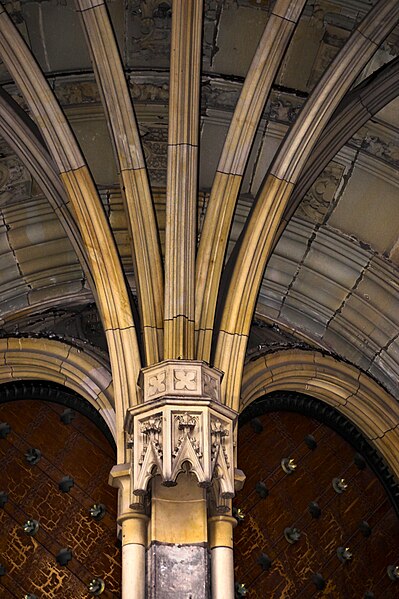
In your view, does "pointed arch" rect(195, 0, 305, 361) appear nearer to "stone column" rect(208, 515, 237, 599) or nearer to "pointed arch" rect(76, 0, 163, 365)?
"pointed arch" rect(76, 0, 163, 365)

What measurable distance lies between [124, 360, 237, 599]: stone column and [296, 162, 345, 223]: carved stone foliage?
2.78 metres

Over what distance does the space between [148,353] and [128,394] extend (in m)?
0.26

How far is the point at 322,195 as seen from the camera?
34.0ft

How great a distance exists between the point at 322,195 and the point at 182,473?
329 centimetres

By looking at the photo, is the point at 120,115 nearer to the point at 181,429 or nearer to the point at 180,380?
the point at 180,380

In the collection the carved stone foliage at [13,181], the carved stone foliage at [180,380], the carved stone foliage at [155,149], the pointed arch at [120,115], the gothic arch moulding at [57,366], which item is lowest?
the carved stone foliage at [180,380]

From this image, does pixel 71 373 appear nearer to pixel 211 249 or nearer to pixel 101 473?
pixel 101 473

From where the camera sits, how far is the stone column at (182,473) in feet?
24.6

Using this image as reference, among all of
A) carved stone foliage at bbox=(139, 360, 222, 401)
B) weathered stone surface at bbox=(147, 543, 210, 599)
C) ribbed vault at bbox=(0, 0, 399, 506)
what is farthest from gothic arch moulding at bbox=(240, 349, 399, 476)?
weathered stone surface at bbox=(147, 543, 210, 599)

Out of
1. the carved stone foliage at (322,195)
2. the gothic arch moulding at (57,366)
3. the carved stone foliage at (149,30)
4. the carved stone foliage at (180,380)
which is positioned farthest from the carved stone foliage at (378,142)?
the carved stone foliage at (180,380)

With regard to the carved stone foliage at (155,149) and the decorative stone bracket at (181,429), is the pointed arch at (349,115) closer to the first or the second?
the carved stone foliage at (155,149)

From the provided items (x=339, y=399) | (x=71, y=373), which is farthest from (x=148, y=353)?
(x=339, y=399)

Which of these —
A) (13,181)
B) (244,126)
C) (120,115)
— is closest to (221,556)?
(244,126)

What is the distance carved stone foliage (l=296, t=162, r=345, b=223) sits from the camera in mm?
10352
